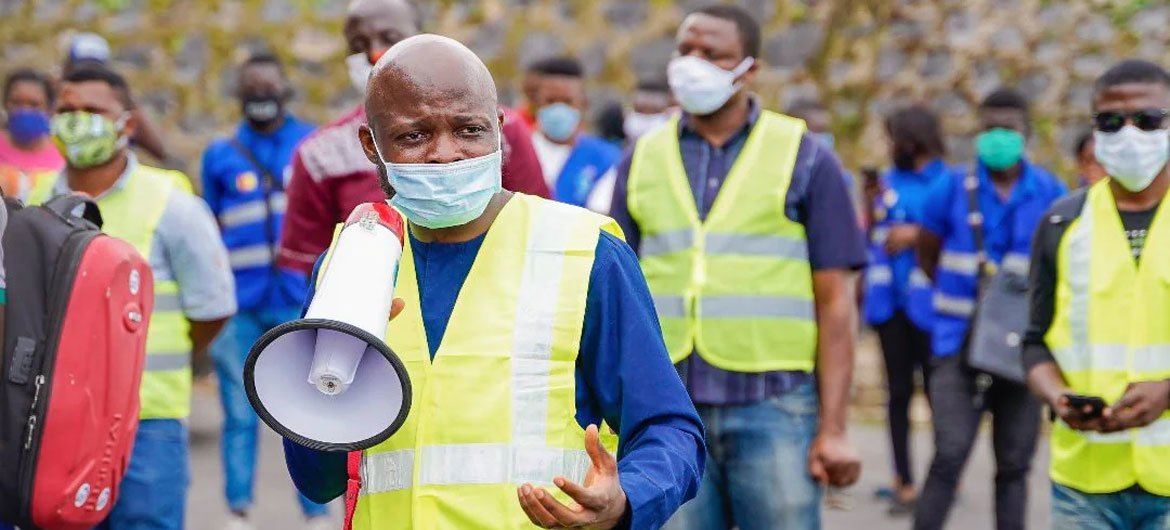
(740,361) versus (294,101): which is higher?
(294,101)

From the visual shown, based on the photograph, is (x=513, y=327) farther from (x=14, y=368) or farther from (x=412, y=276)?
(x=14, y=368)

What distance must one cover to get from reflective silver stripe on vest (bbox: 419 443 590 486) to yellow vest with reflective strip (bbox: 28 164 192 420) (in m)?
2.53

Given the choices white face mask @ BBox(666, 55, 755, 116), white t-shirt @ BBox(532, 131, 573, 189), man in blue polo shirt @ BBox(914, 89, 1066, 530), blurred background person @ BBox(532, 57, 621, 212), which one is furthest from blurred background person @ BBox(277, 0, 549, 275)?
white t-shirt @ BBox(532, 131, 573, 189)

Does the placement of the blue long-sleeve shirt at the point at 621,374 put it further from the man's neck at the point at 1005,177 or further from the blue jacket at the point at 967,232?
the man's neck at the point at 1005,177

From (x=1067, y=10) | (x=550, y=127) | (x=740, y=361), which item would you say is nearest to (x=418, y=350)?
(x=740, y=361)

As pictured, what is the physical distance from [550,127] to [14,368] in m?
5.73

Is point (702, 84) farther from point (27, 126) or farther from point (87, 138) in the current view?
point (27, 126)

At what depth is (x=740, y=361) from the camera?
4855 mm

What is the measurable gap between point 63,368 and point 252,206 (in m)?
4.31

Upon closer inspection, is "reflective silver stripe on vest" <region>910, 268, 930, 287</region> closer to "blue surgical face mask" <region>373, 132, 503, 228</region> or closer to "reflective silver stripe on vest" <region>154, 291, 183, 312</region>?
"reflective silver stripe on vest" <region>154, 291, 183, 312</region>

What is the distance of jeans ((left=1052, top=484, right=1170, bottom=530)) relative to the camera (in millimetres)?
4707

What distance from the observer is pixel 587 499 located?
2.54 metres

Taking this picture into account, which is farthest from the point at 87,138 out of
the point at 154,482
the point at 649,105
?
the point at 649,105

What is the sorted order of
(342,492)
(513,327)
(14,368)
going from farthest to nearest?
(14,368)
(342,492)
(513,327)
